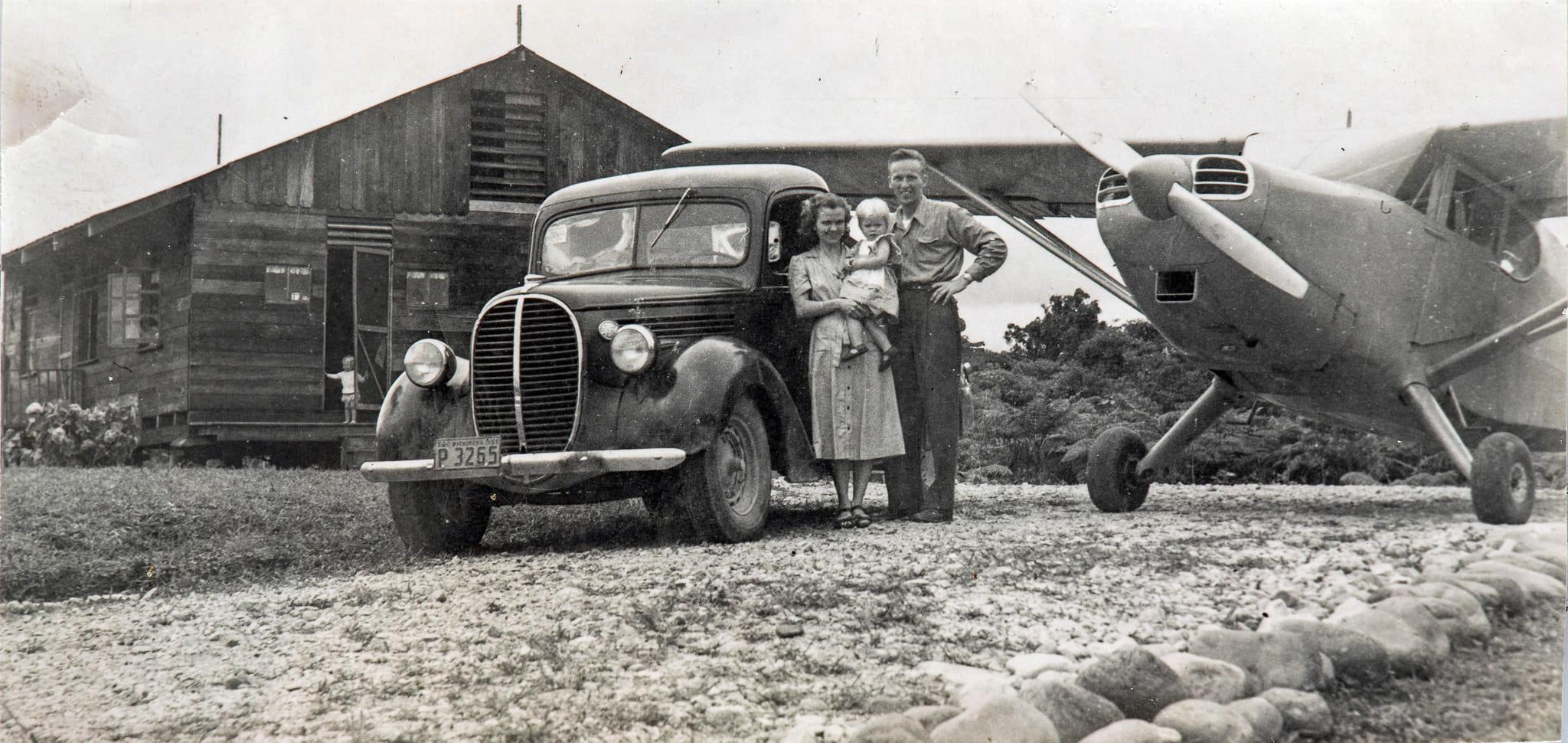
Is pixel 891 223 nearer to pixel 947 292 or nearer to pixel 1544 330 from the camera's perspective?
pixel 947 292

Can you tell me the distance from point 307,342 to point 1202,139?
458cm

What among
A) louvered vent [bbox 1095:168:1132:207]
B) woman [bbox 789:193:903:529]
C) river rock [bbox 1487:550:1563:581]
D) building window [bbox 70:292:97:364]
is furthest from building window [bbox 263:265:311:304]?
river rock [bbox 1487:550:1563:581]

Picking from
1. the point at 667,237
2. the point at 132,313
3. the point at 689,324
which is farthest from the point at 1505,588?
the point at 132,313

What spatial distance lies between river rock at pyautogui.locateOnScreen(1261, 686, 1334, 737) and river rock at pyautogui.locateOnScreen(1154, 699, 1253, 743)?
0.12 m

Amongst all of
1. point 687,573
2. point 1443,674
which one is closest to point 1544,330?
point 1443,674

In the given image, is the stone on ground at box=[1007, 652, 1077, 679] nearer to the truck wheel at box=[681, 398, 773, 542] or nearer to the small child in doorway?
the truck wheel at box=[681, 398, 773, 542]

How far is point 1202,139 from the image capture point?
416cm

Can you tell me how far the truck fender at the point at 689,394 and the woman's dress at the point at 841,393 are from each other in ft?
1.18

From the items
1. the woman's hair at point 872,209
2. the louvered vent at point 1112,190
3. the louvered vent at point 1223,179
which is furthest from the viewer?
the woman's hair at point 872,209

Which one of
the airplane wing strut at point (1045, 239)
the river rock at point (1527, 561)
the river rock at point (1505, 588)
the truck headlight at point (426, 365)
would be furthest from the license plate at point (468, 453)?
the river rock at point (1527, 561)

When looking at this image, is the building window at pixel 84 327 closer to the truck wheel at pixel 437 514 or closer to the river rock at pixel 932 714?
the truck wheel at pixel 437 514

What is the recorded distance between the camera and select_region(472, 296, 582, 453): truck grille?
13.0ft

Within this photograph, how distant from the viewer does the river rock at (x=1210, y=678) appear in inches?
111

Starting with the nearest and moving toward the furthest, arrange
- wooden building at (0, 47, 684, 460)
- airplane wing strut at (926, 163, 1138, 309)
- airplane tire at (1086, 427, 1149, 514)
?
wooden building at (0, 47, 684, 460) < airplane wing strut at (926, 163, 1138, 309) < airplane tire at (1086, 427, 1149, 514)
